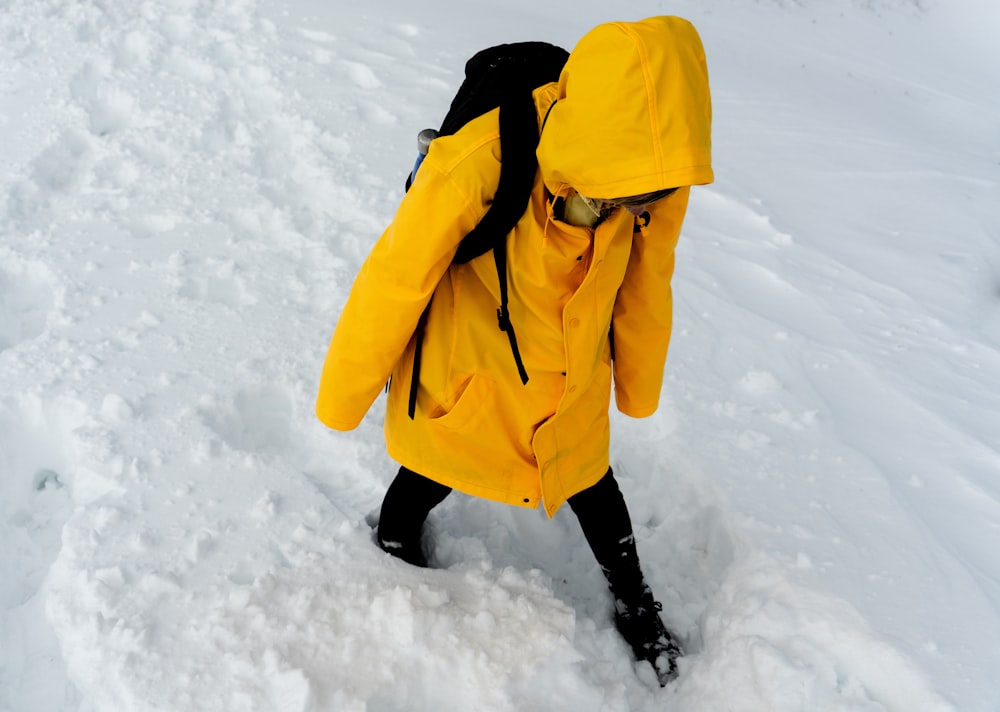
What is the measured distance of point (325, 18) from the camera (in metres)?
5.18

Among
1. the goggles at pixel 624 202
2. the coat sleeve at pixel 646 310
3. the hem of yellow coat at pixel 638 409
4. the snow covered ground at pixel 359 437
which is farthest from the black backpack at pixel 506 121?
the snow covered ground at pixel 359 437

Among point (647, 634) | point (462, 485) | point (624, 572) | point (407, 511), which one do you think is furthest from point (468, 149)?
point (647, 634)

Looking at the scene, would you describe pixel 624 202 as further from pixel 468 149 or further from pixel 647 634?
pixel 647 634

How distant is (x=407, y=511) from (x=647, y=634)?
80cm

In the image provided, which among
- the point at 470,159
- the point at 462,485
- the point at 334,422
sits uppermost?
the point at 470,159

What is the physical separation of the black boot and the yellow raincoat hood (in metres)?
1.34

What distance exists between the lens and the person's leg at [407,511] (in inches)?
79.7

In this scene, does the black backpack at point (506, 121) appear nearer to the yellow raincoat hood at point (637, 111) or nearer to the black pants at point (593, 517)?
the yellow raincoat hood at point (637, 111)

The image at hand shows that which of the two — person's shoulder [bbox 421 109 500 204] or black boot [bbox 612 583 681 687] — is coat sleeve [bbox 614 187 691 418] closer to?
person's shoulder [bbox 421 109 500 204]

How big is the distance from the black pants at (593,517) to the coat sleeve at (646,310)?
252 millimetres

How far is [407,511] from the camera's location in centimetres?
209

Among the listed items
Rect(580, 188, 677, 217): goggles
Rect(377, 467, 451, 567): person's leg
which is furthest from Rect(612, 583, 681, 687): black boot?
Rect(580, 188, 677, 217): goggles

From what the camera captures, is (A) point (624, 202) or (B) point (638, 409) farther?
(B) point (638, 409)

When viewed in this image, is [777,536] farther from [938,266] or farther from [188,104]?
[188,104]
